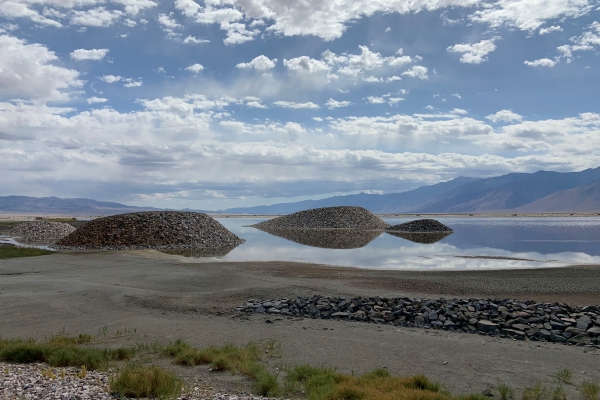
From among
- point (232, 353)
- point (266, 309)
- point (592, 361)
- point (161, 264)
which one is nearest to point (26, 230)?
point (161, 264)

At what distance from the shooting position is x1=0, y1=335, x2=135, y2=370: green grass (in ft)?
25.7

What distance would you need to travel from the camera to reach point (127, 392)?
6359mm

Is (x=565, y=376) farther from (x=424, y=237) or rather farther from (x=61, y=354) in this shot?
(x=424, y=237)

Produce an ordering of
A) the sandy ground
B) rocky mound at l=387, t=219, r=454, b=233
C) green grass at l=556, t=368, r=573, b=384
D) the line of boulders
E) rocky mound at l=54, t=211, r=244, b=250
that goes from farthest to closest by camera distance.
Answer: rocky mound at l=387, t=219, r=454, b=233, rocky mound at l=54, t=211, r=244, b=250, the line of boulders, the sandy ground, green grass at l=556, t=368, r=573, b=384

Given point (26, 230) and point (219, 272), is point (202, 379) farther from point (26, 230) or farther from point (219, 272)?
point (26, 230)

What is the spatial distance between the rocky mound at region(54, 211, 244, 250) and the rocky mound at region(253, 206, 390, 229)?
3366 cm

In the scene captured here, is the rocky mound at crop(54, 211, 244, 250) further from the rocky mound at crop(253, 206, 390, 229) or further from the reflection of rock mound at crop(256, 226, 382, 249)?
the rocky mound at crop(253, 206, 390, 229)

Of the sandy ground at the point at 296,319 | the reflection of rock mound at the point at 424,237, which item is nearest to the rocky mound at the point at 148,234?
the sandy ground at the point at 296,319

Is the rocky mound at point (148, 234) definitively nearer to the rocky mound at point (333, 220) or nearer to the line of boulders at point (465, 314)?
the line of boulders at point (465, 314)

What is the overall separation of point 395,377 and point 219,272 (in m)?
16.2

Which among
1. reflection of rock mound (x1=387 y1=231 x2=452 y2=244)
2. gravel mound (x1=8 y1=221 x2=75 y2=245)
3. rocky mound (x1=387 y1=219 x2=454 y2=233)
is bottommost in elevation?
gravel mound (x1=8 y1=221 x2=75 y2=245)

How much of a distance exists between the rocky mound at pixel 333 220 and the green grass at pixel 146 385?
73.7 meters

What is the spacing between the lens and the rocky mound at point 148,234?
41719 millimetres

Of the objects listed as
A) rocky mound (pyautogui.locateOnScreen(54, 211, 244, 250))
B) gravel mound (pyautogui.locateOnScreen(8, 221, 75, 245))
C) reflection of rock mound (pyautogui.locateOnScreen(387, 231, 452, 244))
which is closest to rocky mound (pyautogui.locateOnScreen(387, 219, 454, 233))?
reflection of rock mound (pyautogui.locateOnScreen(387, 231, 452, 244))
